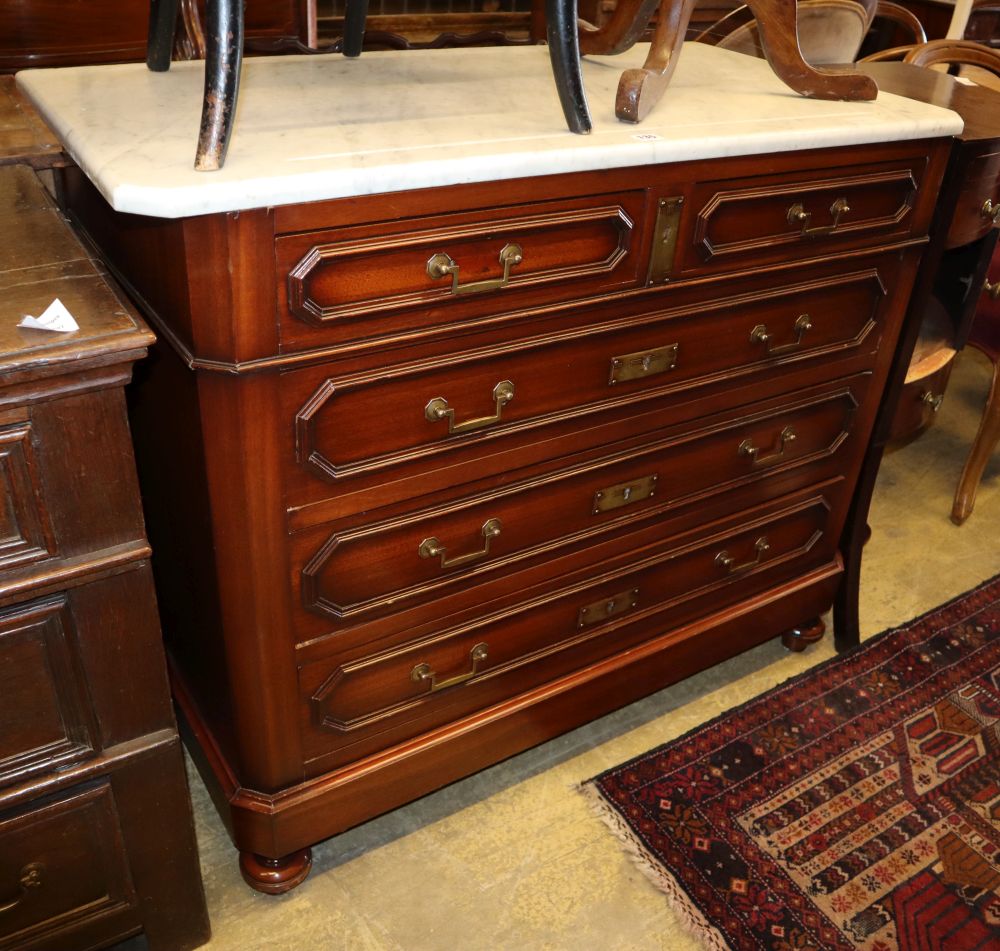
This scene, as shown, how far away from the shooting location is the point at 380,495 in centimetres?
125

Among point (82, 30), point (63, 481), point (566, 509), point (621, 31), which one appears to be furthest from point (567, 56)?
point (82, 30)

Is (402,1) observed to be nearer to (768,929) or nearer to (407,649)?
(407,649)

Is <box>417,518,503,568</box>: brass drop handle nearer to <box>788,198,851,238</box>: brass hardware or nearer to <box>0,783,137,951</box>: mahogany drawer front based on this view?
<box>0,783,137,951</box>: mahogany drawer front

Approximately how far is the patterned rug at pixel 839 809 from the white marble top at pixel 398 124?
44.0 inches

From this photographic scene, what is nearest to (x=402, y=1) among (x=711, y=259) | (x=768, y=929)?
(x=711, y=259)

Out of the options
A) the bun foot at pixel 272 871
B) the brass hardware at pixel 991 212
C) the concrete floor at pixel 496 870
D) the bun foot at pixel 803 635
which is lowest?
the concrete floor at pixel 496 870

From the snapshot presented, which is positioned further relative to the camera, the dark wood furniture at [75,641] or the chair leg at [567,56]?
the chair leg at [567,56]

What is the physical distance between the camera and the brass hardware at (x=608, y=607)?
1.64 m

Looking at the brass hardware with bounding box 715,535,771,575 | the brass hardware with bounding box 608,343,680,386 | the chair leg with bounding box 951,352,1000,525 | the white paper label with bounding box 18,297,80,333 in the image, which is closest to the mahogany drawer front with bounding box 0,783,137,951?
the white paper label with bounding box 18,297,80,333

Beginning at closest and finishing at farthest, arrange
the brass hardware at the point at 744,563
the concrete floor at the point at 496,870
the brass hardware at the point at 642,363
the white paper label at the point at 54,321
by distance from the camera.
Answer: the white paper label at the point at 54,321 < the brass hardware at the point at 642,363 < the concrete floor at the point at 496,870 < the brass hardware at the point at 744,563

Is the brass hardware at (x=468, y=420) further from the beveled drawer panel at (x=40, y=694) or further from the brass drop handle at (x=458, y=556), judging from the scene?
the beveled drawer panel at (x=40, y=694)

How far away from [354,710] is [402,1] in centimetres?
352

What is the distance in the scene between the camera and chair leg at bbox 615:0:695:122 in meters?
1.24

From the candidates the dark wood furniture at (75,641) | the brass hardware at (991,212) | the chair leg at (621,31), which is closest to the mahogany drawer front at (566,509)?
the dark wood furniture at (75,641)
